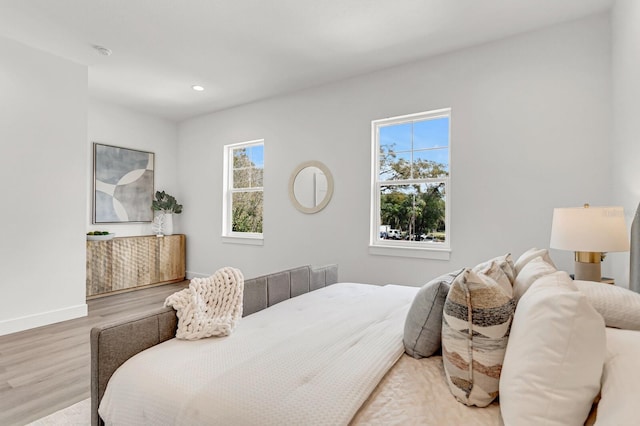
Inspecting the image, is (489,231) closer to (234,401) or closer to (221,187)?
(234,401)

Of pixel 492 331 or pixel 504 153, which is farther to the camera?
pixel 504 153

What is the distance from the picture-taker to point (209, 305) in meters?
1.66

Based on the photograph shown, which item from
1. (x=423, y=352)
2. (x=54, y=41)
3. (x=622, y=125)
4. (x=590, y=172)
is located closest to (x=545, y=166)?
(x=590, y=172)

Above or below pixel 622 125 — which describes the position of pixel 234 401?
below

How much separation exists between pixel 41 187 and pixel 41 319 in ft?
4.25

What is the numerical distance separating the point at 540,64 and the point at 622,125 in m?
0.90

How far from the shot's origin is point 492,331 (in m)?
1.06

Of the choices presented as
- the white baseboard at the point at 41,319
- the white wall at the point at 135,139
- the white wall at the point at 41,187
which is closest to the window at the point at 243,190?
the white wall at the point at 135,139

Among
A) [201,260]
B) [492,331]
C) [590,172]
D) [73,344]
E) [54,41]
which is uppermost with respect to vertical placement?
[54,41]

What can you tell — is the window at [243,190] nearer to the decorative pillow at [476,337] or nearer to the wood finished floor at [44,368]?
the wood finished floor at [44,368]

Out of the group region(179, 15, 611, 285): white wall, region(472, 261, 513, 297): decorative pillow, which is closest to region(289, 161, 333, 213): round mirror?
region(179, 15, 611, 285): white wall

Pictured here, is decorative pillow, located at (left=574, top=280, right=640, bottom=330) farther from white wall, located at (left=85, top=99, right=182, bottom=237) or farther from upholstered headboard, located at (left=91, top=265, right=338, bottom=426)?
white wall, located at (left=85, top=99, right=182, bottom=237)

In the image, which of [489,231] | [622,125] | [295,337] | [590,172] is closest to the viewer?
[295,337]

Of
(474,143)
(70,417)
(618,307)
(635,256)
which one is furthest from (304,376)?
(474,143)
